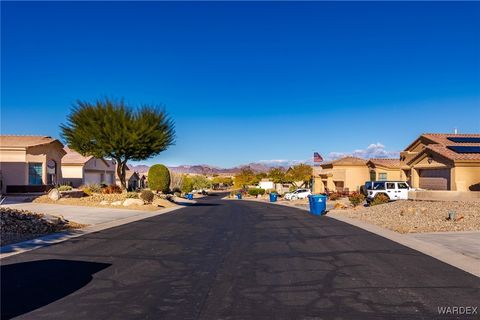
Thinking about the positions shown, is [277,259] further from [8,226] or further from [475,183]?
[475,183]

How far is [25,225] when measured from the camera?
599 inches

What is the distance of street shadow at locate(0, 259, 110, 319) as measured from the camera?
689cm

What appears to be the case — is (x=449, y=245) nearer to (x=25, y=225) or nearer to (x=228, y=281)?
(x=228, y=281)

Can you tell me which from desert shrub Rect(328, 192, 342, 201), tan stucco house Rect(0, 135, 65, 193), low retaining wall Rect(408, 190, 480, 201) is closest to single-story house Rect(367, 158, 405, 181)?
desert shrub Rect(328, 192, 342, 201)

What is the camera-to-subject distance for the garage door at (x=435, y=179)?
33094 mm

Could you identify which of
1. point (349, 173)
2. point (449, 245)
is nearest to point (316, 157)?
point (349, 173)

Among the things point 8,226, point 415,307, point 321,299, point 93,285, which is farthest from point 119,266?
point 8,226

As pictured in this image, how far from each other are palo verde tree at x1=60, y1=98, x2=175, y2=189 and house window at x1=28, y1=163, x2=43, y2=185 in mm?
5007

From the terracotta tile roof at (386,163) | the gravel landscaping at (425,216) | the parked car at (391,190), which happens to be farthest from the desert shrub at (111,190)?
the terracotta tile roof at (386,163)

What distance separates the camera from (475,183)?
31391mm

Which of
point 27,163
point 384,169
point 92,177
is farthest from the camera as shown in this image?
point 92,177

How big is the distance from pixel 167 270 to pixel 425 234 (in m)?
10.4

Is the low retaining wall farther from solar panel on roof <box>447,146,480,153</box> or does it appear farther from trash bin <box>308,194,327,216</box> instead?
solar panel on roof <box>447,146,480,153</box>

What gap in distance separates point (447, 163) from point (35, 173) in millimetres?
32849
